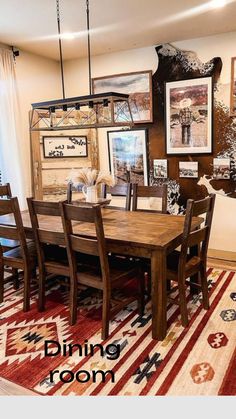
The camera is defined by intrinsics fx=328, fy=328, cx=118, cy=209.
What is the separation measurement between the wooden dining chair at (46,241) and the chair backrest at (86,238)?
5.1 inches

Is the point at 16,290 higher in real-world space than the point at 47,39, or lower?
lower

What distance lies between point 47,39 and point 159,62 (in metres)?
1.48

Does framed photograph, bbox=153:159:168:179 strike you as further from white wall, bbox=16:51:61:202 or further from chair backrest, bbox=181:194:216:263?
chair backrest, bbox=181:194:216:263

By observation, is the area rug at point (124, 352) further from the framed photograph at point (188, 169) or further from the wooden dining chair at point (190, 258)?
the framed photograph at point (188, 169)

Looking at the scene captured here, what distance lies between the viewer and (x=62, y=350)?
232 centimetres

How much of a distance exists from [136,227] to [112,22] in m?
2.29

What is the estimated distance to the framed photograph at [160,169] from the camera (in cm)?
464

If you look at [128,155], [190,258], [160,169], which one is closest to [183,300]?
[190,258]

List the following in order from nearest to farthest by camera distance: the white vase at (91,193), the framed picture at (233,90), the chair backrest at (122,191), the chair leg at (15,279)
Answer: the white vase at (91,193) < the chair leg at (15,279) < the chair backrest at (122,191) < the framed picture at (233,90)

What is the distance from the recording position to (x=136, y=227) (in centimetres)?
274

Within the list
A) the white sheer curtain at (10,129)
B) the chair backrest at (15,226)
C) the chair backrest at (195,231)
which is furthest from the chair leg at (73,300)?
the white sheer curtain at (10,129)

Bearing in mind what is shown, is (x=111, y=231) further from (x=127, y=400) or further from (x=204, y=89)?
(x=204, y=89)

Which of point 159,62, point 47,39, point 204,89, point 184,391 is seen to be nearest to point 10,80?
point 47,39

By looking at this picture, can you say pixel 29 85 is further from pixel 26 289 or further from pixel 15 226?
pixel 26 289
